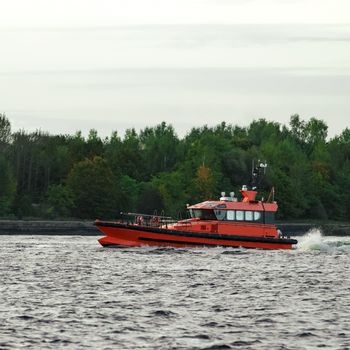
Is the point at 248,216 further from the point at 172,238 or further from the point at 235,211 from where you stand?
the point at 172,238

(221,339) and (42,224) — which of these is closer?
(221,339)

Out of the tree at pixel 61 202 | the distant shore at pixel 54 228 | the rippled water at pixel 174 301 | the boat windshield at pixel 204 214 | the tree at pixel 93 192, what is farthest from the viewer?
the tree at pixel 93 192

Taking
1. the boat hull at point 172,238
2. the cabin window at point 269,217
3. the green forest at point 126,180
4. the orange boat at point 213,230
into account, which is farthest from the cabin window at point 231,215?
the green forest at point 126,180

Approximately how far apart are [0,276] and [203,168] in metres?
126

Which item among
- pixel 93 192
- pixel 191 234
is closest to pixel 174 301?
pixel 191 234

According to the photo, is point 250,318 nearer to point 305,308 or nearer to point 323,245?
point 305,308

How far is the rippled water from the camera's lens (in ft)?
115

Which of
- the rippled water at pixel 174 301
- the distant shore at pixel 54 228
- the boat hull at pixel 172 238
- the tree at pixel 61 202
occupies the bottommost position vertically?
the rippled water at pixel 174 301

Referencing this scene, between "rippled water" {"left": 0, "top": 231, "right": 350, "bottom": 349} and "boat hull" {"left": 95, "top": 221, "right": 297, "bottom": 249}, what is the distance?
2367mm

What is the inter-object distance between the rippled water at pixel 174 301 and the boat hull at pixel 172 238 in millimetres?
2367

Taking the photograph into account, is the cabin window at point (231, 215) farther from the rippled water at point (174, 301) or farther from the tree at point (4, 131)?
the tree at point (4, 131)

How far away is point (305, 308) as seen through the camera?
43.3m

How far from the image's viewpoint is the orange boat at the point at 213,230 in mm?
76688

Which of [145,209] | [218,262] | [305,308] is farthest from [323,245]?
[145,209]
